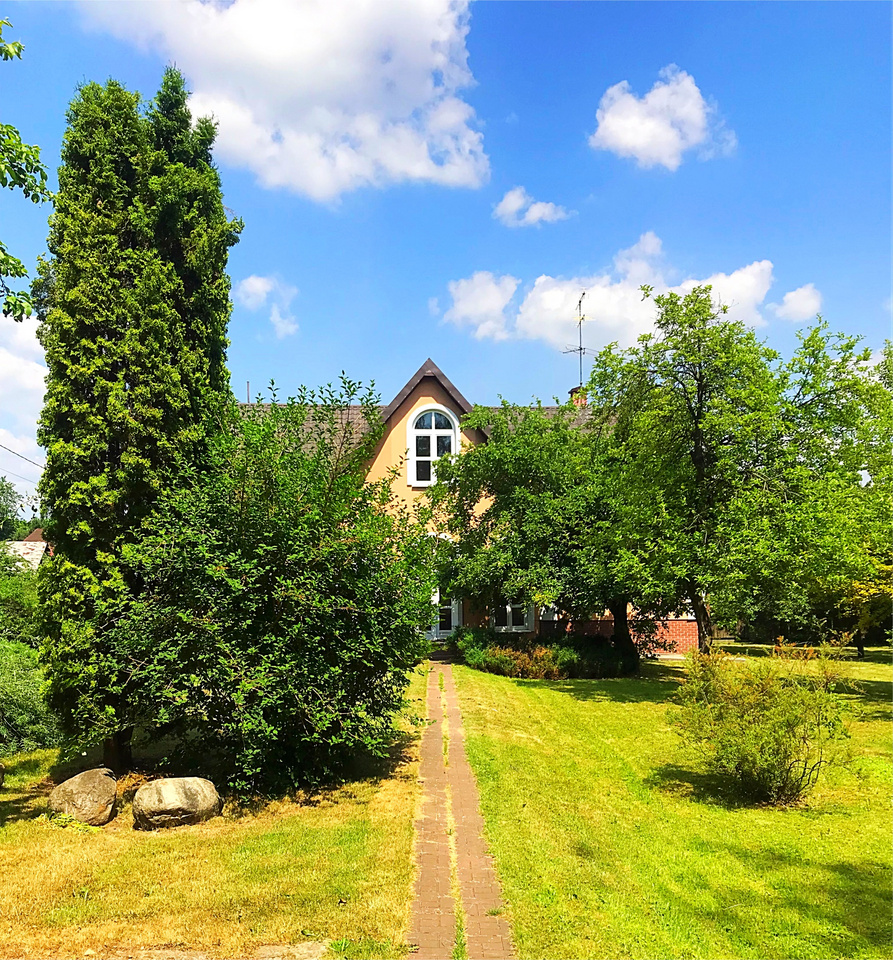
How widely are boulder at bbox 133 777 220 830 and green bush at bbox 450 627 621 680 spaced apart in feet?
43.8

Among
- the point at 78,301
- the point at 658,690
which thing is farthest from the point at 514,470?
the point at 78,301

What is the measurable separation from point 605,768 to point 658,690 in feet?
28.9

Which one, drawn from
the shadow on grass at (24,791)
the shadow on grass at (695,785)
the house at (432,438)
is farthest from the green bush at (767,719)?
the house at (432,438)

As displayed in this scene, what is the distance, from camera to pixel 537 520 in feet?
70.3

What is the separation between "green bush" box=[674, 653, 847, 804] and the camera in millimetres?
9133

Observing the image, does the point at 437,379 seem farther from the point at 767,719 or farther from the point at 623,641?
the point at 767,719

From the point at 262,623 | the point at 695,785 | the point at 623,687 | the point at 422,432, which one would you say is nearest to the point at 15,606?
the point at 262,623

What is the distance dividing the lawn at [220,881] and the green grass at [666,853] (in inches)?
48.4

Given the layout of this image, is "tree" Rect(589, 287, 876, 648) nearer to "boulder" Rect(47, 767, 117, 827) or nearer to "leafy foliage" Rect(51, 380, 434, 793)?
"leafy foliage" Rect(51, 380, 434, 793)

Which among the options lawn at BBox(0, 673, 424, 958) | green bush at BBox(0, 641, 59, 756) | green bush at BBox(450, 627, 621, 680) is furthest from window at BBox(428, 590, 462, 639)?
lawn at BBox(0, 673, 424, 958)

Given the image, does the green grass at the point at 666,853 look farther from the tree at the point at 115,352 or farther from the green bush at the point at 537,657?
the green bush at the point at 537,657

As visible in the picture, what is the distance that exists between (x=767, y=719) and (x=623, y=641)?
14122 millimetres

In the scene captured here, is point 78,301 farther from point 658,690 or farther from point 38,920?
point 658,690

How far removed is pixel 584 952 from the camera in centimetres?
538
